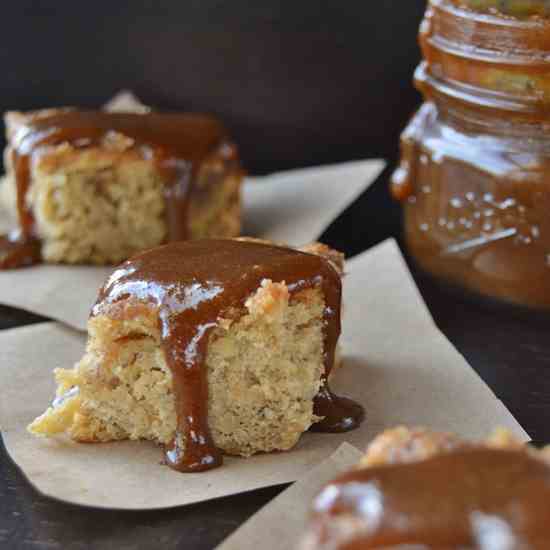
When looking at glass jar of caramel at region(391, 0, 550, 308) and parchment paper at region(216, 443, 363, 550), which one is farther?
glass jar of caramel at region(391, 0, 550, 308)

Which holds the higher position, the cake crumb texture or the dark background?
the dark background

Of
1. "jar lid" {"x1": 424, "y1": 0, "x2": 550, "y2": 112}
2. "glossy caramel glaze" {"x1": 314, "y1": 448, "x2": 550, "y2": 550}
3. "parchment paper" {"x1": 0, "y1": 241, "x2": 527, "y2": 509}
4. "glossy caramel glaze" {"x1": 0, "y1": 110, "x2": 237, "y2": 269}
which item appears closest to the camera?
"glossy caramel glaze" {"x1": 314, "y1": 448, "x2": 550, "y2": 550}

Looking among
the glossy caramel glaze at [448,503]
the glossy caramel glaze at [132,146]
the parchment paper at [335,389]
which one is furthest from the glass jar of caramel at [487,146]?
the glossy caramel glaze at [448,503]

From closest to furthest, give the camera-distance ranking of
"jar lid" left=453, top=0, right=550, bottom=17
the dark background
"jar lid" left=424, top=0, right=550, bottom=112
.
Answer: "jar lid" left=424, top=0, right=550, bottom=112 → "jar lid" left=453, top=0, right=550, bottom=17 → the dark background

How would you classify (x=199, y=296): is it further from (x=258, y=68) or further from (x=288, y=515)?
(x=258, y=68)

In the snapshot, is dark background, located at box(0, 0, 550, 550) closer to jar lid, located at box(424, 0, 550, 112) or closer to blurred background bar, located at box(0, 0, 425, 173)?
blurred background bar, located at box(0, 0, 425, 173)

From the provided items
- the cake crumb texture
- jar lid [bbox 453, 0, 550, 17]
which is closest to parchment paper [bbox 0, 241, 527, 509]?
the cake crumb texture

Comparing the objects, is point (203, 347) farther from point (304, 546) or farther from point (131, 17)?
point (131, 17)
